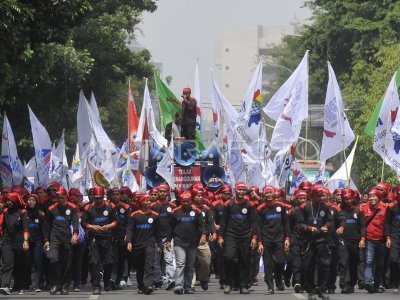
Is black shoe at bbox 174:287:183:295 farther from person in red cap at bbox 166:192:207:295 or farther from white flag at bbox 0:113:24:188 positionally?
white flag at bbox 0:113:24:188

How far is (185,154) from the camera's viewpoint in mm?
31766

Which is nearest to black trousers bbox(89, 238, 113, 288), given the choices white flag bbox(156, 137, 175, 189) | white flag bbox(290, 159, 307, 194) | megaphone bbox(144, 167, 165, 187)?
white flag bbox(156, 137, 175, 189)

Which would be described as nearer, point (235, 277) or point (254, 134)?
point (235, 277)

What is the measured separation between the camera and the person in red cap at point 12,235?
82.5ft

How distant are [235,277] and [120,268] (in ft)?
8.64

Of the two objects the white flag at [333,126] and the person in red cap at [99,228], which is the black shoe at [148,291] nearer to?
the person in red cap at [99,228]

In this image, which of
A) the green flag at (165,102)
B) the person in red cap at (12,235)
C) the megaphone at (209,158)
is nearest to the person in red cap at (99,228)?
the person in red cap at (12,235)

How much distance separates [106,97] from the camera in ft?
145

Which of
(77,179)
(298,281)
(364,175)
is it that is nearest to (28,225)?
(298,281)

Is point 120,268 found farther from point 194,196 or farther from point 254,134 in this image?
point 254,134

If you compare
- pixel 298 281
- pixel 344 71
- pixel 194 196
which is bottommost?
pixel 298 281

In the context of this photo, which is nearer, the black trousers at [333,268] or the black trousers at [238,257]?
the black trousers at [238,257]

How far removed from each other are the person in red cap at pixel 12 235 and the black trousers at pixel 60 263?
1.57ft

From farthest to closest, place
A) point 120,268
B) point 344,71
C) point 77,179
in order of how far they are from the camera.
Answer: point 344,71
point 77,179
point 120,268
